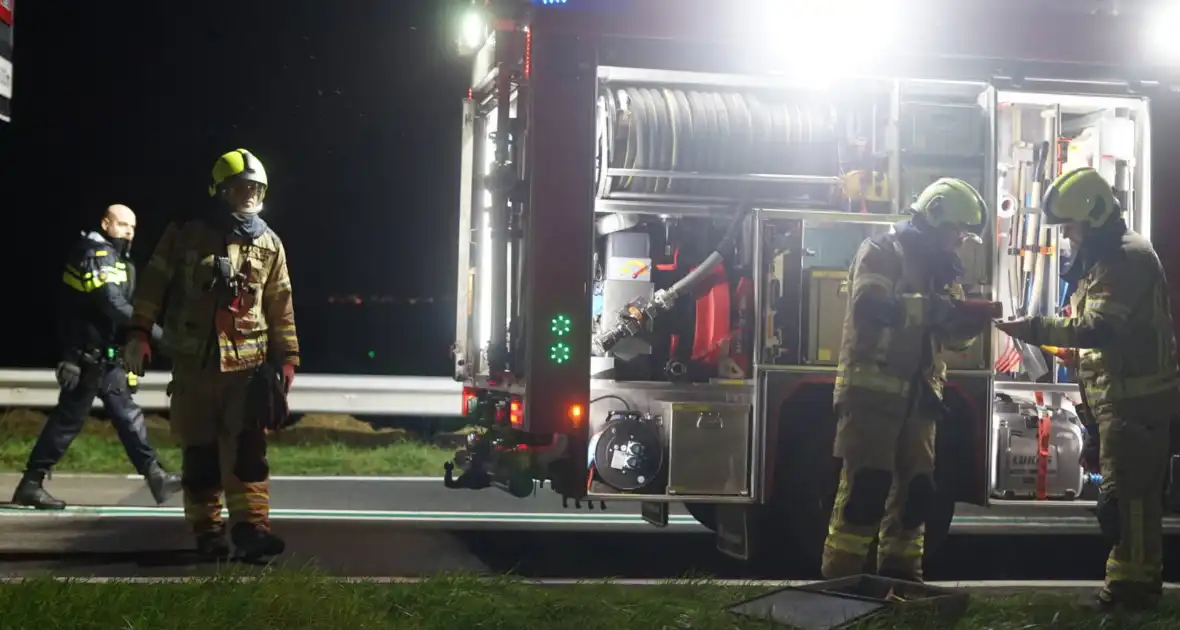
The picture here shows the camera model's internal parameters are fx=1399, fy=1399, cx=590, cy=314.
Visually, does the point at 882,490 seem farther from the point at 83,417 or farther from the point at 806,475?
the point at 83,417

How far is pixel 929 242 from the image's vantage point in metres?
5.92

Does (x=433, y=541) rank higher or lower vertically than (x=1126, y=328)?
lower

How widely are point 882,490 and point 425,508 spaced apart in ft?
11.4

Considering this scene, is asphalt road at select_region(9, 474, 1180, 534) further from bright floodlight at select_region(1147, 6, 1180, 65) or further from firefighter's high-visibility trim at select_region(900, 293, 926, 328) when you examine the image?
bright floodlight at select_region(1147, 6, 1180, 65)

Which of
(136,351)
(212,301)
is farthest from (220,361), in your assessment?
(136,351)

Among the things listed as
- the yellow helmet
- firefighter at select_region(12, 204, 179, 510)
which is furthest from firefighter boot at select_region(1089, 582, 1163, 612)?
firefighter at select_region(12, 204, 179, 510)

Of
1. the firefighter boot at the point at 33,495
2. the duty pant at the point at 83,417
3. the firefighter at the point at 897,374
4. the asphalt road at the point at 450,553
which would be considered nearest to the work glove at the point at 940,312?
the firefighter at the point at 897,374

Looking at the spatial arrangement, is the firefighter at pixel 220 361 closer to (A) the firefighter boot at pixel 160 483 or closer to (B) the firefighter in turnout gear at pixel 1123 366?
(A) the firefighter boot at pixel 160 483

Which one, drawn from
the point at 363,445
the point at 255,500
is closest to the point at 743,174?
the point at 255,500

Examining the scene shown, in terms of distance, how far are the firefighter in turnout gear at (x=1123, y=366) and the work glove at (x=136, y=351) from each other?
12.4ft

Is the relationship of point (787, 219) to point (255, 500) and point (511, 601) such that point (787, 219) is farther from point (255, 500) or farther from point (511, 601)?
point (255, 500)

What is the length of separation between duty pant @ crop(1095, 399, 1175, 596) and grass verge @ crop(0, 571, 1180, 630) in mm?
243

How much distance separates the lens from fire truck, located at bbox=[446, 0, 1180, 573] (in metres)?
6.21

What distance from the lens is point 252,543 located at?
20.4 ft
